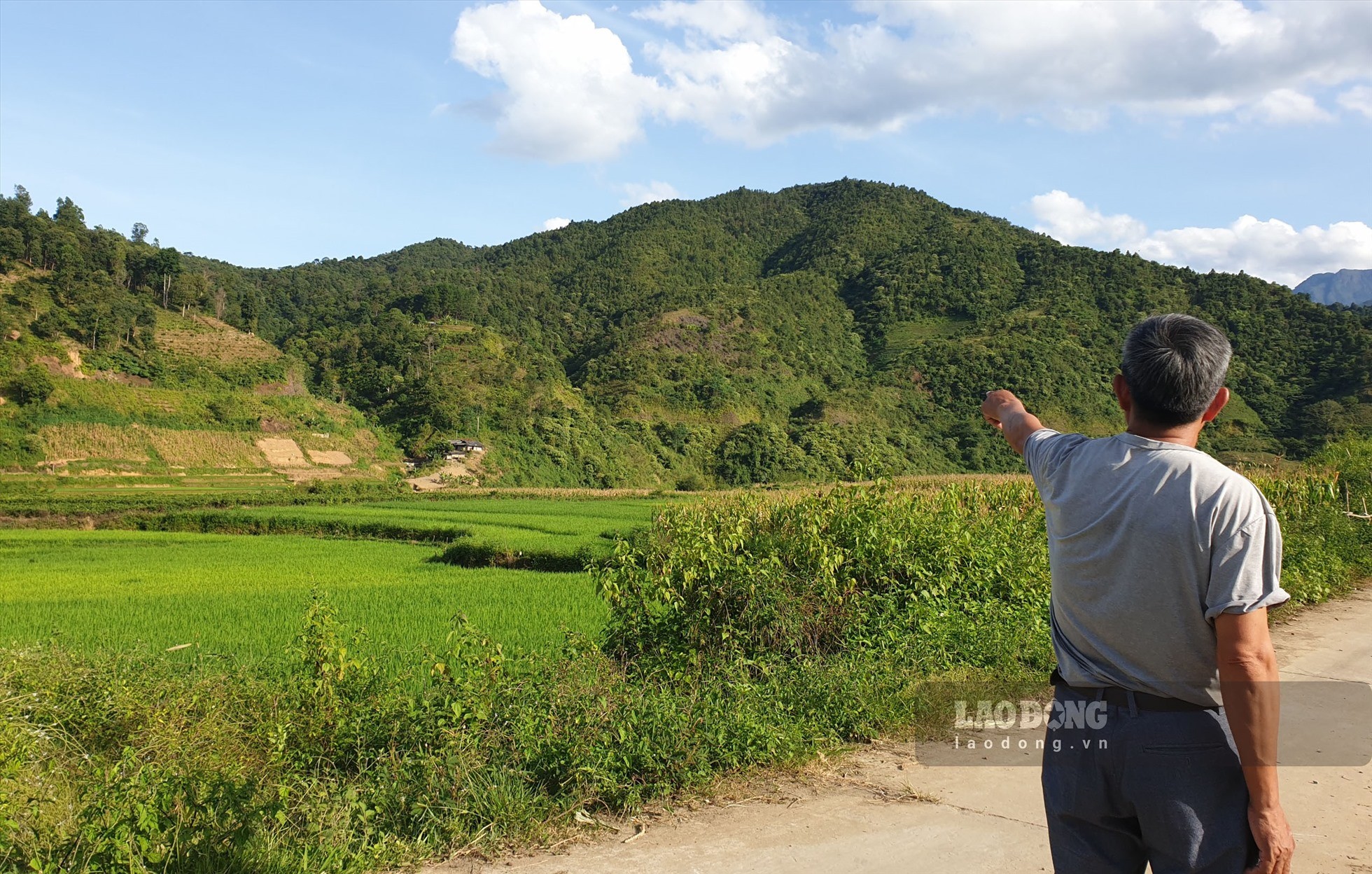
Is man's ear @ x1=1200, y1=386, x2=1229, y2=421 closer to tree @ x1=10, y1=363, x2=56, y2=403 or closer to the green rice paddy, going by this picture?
the green rice paddy

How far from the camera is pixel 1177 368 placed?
2.10 m

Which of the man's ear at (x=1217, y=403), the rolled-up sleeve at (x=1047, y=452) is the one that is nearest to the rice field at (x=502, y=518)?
the rolled-up sleeve at (x=1047, y=452)

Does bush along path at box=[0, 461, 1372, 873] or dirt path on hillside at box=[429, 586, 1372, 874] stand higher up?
bush along path at box=[0, 461, 1372, 873]

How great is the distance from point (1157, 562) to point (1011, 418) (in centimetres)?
79

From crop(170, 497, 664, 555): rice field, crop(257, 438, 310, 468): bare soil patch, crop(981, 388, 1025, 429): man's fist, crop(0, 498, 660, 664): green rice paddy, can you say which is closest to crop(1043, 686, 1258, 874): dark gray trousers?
crop(981, 388, 1025, 429): man's fist

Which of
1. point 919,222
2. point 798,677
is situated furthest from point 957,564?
point 919,222

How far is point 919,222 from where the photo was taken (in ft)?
324

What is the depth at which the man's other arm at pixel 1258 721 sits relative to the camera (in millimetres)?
1896

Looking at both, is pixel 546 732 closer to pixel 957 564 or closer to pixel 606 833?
pixel 606 833

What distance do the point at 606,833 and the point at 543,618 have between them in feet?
25.0

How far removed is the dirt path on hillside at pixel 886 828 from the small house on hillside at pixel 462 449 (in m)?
48.9

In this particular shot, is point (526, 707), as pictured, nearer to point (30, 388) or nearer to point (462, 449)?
point (30, 388)

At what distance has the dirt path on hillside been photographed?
3.69 meters

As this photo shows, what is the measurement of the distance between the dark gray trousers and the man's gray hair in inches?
28.7
